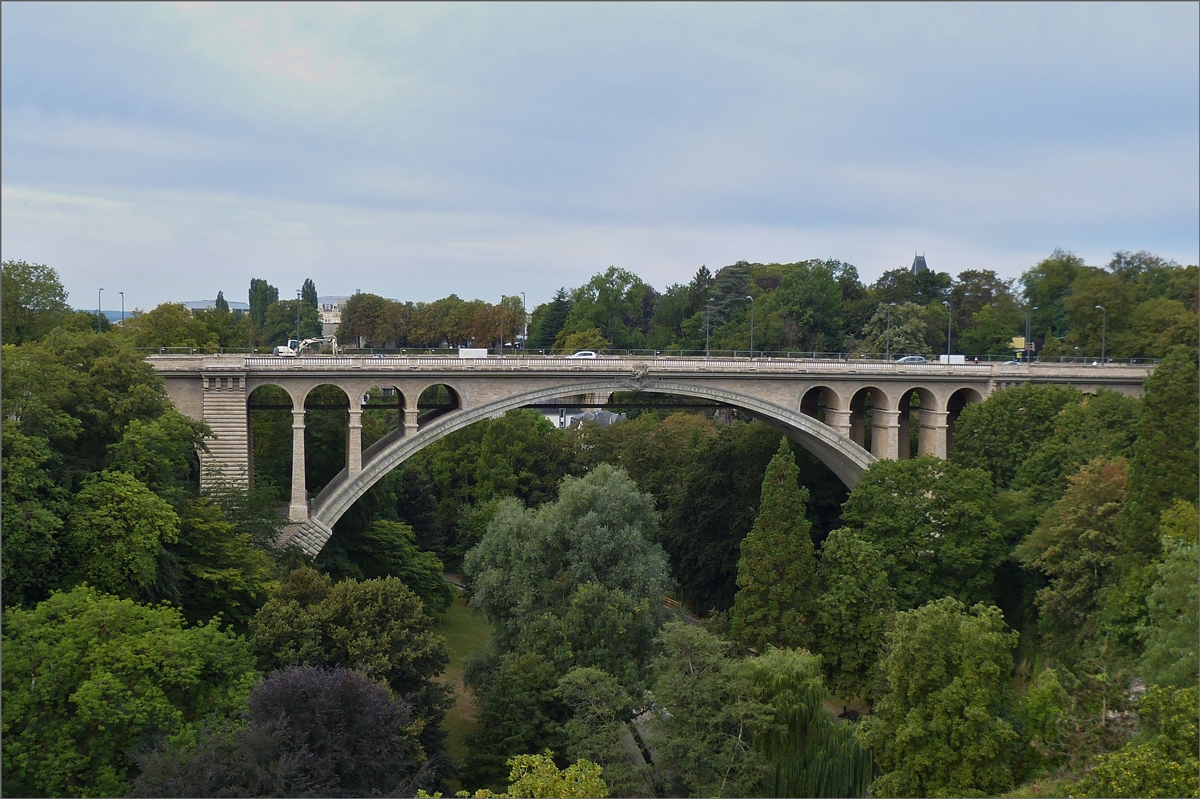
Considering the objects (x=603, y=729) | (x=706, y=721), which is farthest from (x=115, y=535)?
(x=706, y=721)

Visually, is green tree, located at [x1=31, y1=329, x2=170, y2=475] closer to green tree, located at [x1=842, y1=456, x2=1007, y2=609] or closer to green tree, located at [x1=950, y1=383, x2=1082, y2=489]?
green tree, located at [x1=842, y1=456, x2=1007, y2=609]

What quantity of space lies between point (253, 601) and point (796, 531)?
15217 millimetres

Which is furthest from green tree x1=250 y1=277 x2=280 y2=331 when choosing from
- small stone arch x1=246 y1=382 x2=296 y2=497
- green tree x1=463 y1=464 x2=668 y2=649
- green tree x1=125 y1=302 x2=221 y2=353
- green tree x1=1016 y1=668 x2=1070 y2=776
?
green tree x1=1016 y1=668 x2=1070 y2=776

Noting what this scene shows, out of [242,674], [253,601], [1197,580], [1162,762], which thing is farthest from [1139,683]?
[253,601]

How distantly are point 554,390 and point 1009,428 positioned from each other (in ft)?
53.2

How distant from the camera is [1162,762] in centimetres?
1548

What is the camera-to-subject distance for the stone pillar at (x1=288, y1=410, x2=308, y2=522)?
3262cm

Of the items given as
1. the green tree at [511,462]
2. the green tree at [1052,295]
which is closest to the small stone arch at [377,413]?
the green tree at [511,462]

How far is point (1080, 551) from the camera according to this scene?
93.4 feet

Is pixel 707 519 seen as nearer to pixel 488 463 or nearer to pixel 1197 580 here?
pixel 488 463

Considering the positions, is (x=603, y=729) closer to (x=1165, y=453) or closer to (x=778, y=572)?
(x=778, y=572)

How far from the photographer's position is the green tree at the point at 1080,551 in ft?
91.0

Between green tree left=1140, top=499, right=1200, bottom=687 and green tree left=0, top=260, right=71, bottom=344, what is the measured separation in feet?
118

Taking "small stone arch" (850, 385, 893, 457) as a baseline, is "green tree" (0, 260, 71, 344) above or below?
above
